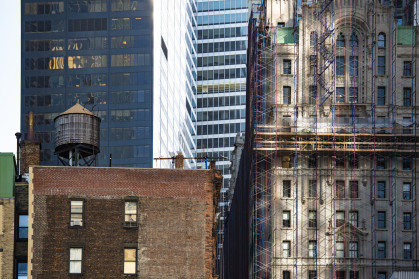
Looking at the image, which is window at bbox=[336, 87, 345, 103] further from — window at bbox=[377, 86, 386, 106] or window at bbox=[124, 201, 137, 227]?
window at bbox=[124, 201, 137, 227]

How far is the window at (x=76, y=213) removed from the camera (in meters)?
71.7

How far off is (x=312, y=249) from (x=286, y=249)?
302 cm

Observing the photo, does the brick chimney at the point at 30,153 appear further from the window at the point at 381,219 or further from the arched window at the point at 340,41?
the arched window at the point at 340,41

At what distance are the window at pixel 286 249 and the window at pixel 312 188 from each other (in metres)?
6.28

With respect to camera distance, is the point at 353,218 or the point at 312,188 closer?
the point at 353,218

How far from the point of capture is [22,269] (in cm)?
7188

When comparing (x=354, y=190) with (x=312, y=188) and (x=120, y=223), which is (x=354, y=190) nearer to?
(x=312, y=188)

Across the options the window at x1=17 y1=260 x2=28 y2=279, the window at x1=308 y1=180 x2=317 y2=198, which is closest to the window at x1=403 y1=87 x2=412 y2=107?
the window at x1=308 y1=180 x2=317 y2=198

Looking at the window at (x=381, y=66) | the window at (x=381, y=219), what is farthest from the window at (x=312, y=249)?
the window at (x=381, y=66)

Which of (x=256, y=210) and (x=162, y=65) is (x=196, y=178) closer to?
(x=256, y=210)

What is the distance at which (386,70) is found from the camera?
138m

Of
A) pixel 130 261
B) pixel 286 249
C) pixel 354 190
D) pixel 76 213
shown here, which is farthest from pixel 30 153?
pixel 354 190

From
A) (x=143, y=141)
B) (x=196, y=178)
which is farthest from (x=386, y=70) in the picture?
(x=196, y=178)

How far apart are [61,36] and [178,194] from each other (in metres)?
105
